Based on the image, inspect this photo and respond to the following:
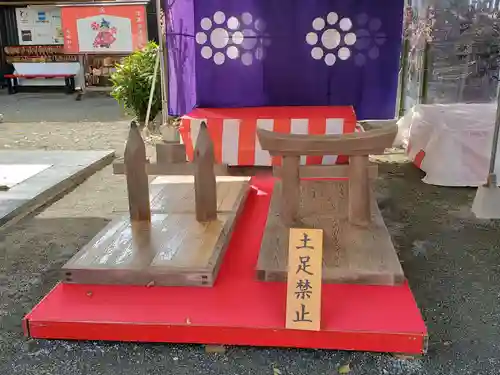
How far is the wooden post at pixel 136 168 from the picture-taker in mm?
2938

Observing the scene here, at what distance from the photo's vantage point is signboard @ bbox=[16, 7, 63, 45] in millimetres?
12844

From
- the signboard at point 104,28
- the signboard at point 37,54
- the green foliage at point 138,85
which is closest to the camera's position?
the green foliage at point 138,85

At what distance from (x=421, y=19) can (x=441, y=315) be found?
13.1ft

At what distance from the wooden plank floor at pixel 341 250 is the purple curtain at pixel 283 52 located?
2.37 metres

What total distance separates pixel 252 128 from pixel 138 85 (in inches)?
114

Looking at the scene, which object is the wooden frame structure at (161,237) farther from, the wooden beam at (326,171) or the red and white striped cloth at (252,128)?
the red and white striped cloth at (252,128)

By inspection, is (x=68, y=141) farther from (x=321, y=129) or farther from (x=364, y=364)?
(x=364, y=364)

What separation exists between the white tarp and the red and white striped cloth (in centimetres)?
77

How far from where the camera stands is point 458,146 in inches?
185

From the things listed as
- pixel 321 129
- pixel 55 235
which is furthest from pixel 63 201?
pixel 321 129

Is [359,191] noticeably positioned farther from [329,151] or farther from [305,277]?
[305,277]

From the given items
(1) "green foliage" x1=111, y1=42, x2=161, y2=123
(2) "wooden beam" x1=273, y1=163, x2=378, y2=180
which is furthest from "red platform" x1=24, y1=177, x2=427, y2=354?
(1) "green foliage" x1=111, y1=42, x2=161, y2=123

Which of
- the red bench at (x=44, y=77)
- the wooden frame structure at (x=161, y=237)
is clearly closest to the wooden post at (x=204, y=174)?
the wooden frame structure at (x=161, y=237)

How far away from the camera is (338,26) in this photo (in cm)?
539
